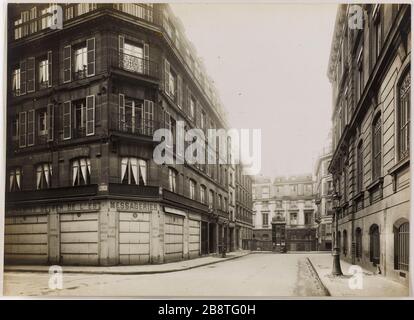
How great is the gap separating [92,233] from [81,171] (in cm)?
163

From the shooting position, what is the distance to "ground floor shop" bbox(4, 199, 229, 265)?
32.2 feet

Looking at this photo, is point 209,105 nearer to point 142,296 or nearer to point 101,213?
point 101,213

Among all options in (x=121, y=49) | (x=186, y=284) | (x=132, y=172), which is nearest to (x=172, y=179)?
(x=132, y=172)

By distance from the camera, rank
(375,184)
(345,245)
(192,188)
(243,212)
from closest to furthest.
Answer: (375,184) → (192,188) → (243,212) → (345,245)

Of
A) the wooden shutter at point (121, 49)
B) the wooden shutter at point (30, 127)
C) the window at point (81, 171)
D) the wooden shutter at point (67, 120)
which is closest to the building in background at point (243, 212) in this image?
the window at point (81, 171)


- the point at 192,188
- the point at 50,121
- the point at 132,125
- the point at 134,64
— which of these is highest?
the point at 134,64

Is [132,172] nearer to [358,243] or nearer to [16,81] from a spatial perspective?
[16,81]

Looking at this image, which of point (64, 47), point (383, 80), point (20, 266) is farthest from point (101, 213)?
point (383, 80)

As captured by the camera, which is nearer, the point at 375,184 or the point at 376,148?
the point at 375,184

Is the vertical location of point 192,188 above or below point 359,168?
below

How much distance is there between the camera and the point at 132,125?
10344 millimetres

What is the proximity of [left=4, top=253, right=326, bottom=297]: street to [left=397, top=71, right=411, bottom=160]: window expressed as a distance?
356cm

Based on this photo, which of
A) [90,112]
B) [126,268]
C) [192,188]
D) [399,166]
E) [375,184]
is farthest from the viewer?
[192,188]

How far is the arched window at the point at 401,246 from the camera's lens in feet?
28.0
